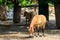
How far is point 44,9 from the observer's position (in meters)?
17.1

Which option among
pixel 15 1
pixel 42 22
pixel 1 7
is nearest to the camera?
pixel 42 22

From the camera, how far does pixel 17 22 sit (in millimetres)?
19719

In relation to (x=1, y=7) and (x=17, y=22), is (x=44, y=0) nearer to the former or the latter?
(x=17, y=22)

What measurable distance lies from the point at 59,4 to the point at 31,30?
459 centimetres

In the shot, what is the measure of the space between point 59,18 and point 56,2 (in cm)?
97

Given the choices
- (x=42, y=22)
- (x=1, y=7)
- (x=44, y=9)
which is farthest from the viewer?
(x=1, y=7)

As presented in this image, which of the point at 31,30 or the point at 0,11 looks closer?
the point at 31,30

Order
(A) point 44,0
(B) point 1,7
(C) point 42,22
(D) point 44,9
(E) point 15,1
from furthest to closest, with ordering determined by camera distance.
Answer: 1. (B) point 1,7
2. (E) point 15,1
3. (D) point 44,9
4. (A) point 44,0
5. (C) point 42,22

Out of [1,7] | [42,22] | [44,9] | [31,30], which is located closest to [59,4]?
[44,9]

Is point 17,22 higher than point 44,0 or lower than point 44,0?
lower

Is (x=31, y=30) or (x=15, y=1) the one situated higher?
(x=15, y=1)

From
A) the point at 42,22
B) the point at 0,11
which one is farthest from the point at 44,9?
the point at 0,11

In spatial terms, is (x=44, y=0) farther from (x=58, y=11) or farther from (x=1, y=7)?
(x=1, y=7)

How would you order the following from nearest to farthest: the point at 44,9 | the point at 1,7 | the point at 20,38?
1. the point at 20,38
2. the point at 44,9
3. the point at 1,7
